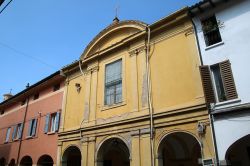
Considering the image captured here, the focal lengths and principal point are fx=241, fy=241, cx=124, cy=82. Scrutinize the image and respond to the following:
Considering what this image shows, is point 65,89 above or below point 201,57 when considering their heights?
above

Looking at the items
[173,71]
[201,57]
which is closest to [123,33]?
[173,71]

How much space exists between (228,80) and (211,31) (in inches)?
99.3

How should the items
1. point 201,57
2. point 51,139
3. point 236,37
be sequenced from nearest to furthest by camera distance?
point 236,37
point 201,57
point 51,139

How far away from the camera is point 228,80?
925cm

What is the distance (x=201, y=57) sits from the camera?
10.3m

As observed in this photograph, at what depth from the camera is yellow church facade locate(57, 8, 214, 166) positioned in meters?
10.4

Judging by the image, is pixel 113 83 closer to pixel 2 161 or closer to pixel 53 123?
pixel 53 123

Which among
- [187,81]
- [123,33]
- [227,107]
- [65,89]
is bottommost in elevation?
[227,107]

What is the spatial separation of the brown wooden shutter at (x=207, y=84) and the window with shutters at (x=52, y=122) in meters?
10.4

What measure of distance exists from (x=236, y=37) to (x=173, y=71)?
9.88 feet

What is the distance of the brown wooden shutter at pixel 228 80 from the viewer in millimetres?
8995

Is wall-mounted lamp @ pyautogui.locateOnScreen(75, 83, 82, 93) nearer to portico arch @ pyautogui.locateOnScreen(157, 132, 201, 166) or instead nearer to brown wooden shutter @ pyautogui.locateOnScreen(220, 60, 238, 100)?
portico arch @ pyautogui.locateOnScreen(157, 132, 201, 166)

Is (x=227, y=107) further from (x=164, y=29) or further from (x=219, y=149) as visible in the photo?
(x=164, y=29)

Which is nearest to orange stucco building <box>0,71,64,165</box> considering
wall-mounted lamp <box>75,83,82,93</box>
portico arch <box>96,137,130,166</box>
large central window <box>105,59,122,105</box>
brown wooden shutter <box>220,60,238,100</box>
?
wall-mounted lamp <box>75,83,82,93</box>
